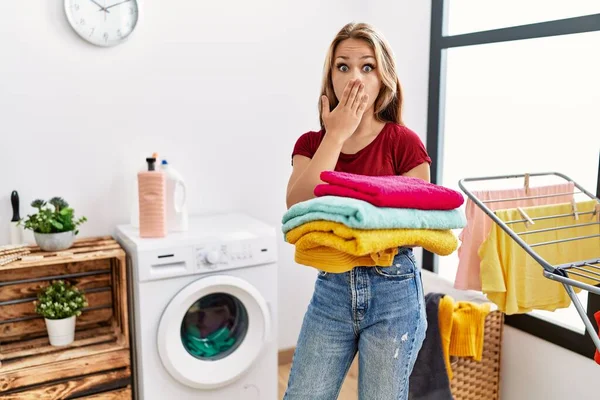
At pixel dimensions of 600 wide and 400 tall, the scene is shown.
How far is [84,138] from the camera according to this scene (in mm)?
2471

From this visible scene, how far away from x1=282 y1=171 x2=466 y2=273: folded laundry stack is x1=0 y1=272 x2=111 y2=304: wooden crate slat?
1.50m

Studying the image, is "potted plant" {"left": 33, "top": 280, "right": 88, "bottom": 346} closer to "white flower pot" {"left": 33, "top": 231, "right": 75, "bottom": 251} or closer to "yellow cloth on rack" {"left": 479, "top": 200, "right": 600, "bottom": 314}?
"white flower pot" {"left": 33, "top": 231, "right": 75, "bottom": 251}

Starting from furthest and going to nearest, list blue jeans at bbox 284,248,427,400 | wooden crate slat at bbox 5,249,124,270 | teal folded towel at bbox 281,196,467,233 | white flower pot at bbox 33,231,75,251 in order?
1. white flower pot at bbox 33,231,75,251
2. wooden crate slat at bbox 5,249,124,270
3. blue jeans at bbox 284,248,427,400
4. teal folded towel at bbox 281,196,467,233

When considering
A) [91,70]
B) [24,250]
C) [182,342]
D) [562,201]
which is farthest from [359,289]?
[91,70]

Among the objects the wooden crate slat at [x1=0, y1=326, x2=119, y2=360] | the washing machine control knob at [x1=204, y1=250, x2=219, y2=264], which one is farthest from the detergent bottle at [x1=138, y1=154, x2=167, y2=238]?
the wooden crate slat at [x1=0, y1=326, x2=119, y2=360]

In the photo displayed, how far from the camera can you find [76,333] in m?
2.44

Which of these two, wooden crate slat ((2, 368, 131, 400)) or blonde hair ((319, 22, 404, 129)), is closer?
blonde hair ((319, 22, 404, 129))

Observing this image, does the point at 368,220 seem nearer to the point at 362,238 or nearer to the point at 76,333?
the point at 362,238

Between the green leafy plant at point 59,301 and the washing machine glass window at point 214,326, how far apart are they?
1.36 feet

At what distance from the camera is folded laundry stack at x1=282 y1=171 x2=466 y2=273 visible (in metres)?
1.17

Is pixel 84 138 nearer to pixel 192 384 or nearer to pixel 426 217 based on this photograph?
pixel 192 384

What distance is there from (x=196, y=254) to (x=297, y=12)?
1.31 metres

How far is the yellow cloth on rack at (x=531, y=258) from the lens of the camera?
182 cm

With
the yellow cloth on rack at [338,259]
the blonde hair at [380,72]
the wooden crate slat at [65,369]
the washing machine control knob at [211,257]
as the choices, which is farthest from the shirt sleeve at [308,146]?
the wooden crate slat at [65,369]
